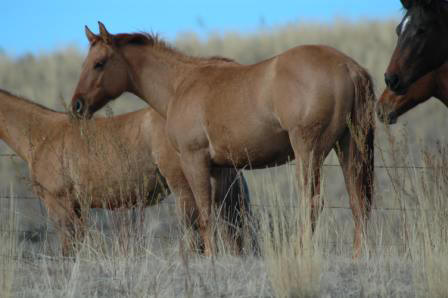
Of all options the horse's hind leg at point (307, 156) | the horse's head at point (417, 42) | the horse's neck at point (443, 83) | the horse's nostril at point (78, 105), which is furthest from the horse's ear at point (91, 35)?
the horse's neck at point (443, 83)

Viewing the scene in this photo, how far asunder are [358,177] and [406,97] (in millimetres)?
1529

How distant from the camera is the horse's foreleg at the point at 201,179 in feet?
25.2

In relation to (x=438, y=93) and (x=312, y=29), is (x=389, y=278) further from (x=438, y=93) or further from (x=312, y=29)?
(x=312, y=29)

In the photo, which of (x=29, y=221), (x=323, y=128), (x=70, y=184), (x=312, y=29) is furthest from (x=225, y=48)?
(x=323, y=128)

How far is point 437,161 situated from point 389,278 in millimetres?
1211

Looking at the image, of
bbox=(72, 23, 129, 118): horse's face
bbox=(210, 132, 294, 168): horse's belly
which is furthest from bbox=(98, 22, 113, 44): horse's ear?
bbox=(210, 132, 294, 168): horse's belly

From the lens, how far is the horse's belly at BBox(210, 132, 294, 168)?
7.11 meters

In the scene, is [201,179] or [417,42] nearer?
[417,42]

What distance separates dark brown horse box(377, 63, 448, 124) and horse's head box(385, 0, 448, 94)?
1.83ft

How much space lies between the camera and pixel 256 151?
7238 millimetres

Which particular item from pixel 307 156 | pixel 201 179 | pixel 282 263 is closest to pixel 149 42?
pixel 201 179

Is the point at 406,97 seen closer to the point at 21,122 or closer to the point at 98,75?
the point at 98,75

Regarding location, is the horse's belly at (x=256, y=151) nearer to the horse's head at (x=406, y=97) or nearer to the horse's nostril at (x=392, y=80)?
the horse's nostril at (x=392, y=80)

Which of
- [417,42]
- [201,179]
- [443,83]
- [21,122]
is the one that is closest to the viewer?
[417,42]
